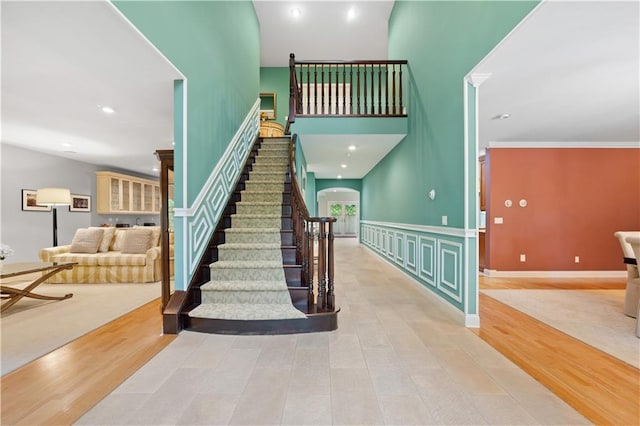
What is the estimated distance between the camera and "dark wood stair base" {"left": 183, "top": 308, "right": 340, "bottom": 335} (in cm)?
243

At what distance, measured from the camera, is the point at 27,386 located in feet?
5.64

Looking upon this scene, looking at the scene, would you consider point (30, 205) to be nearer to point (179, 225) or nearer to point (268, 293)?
point (179, 225)

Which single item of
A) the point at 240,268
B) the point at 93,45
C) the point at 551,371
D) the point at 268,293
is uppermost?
the point at 93,45

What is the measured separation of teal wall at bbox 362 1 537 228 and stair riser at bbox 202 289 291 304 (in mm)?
2056

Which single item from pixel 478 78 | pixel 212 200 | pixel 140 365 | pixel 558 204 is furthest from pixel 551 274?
pixel 140 365

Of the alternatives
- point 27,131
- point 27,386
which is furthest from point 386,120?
point 27,131

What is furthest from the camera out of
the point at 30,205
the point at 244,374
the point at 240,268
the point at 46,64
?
the point at 30,205

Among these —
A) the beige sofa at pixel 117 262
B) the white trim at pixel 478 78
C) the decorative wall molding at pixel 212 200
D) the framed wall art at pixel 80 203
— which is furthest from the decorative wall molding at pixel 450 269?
the framed wall art at pixel 80 203

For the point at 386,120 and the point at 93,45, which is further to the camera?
the point at 386,120

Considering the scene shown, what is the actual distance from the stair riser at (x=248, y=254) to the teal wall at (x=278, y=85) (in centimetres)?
565

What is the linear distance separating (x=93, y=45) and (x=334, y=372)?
9.51 ft

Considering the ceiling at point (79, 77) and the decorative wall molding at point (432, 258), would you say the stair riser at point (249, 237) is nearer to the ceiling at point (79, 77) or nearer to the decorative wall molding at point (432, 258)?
the ceiling at point (79, 77)

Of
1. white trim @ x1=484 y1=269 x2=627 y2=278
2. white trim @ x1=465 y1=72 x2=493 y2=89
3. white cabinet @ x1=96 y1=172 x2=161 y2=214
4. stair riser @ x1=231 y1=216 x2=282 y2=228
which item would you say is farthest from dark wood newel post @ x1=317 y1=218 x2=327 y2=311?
white cabinet @ x1=96 y1=172 x2=161 y2=214

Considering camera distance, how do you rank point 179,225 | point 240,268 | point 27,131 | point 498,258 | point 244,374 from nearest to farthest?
point 244,374 < point 179,225 < point 240,268 < point 27,131 < point 498,258
